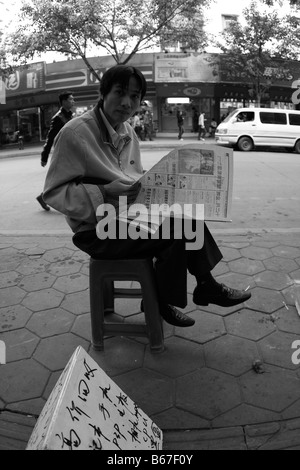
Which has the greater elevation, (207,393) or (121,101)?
(121,101)

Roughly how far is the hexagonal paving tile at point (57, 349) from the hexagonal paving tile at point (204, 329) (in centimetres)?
58

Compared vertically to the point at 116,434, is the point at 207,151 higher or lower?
higher

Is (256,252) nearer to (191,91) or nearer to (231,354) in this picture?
(231,354)

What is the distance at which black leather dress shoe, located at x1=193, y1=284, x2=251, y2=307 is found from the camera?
2066 mm

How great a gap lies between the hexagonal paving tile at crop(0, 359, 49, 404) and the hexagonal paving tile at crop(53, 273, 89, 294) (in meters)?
0.84

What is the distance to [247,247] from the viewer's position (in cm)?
356

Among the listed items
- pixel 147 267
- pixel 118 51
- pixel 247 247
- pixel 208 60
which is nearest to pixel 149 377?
pixel 147 267

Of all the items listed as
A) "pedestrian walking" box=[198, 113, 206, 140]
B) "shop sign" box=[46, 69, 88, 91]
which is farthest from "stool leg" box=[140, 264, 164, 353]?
"shop sign" box=[46, 69, 88, 91]

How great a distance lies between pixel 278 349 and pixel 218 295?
17.3 inches

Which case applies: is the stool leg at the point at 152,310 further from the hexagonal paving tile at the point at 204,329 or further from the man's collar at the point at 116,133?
the man's collar at the point at 116,133

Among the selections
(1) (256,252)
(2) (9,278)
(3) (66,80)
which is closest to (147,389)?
(2) (9,278)

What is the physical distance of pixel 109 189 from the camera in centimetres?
188
